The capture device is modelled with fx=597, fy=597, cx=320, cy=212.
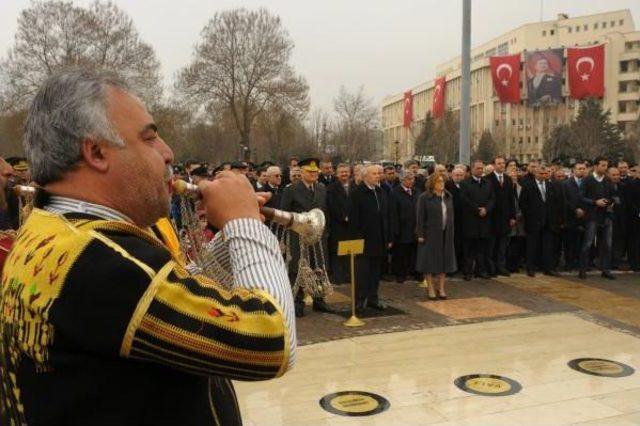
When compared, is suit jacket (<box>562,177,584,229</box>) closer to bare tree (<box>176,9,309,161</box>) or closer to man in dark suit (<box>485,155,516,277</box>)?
man in dark suit (<box>485,155,516,277</box>)

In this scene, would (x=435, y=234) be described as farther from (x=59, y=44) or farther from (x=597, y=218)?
(x=59, y=44)

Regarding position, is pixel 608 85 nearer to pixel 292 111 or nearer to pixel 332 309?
pixel 292 111

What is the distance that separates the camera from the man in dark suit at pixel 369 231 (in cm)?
770

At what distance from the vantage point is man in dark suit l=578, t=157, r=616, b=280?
10.2 meters

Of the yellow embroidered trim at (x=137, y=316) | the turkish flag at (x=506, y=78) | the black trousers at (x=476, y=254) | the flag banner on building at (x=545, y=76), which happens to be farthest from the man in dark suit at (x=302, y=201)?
the turkish flag at (x=506, y=78)

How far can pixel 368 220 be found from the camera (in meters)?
7.81

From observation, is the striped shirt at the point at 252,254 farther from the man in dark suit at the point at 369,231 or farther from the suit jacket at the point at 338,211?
the suit jacket at the point at 338,211

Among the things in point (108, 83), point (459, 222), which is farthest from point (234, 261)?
point (459, 222)

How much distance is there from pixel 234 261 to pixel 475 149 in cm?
7101

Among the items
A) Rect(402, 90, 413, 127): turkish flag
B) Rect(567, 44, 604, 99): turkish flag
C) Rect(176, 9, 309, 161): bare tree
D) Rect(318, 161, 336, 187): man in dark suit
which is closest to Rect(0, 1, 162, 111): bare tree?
Rect(176, 9, 309, 161): bare tree

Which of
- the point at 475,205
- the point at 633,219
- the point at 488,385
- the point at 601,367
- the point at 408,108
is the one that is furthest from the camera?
the point at 408,108

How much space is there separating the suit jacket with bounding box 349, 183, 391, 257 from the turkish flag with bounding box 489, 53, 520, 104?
266 feet

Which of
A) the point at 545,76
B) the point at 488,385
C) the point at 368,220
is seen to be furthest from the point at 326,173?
the point at 545,76

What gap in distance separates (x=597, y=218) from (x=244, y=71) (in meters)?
33.1
